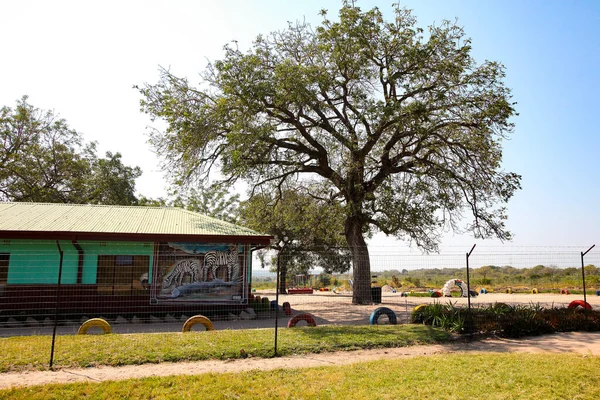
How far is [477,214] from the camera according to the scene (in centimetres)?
2222

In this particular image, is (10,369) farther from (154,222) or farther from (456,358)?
(154,222)

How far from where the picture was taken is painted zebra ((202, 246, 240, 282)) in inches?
663

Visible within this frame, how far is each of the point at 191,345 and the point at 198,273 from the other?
8.01 metres

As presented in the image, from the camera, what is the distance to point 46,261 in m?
15.5

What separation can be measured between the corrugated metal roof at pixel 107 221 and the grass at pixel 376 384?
9934 millimetres

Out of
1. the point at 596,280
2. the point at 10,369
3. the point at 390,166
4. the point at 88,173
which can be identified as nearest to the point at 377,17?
the point at 390,166

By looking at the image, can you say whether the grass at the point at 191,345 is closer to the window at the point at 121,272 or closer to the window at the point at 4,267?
the window at the point at 121,272

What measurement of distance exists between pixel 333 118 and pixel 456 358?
53.8ft

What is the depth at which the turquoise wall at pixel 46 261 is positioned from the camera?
15297mm

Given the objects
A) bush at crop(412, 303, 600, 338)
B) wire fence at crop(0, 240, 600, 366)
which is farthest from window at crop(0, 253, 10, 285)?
bush at crop(412, 303, 600, 338)

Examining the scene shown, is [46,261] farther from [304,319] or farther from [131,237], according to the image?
[304,319]

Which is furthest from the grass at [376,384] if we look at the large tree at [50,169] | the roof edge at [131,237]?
the large tree at [50,169]

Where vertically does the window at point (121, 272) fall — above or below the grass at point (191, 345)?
above

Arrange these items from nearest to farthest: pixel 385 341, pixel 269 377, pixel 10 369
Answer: pixel 269 377, pixel 10 369, pixel 385 341
